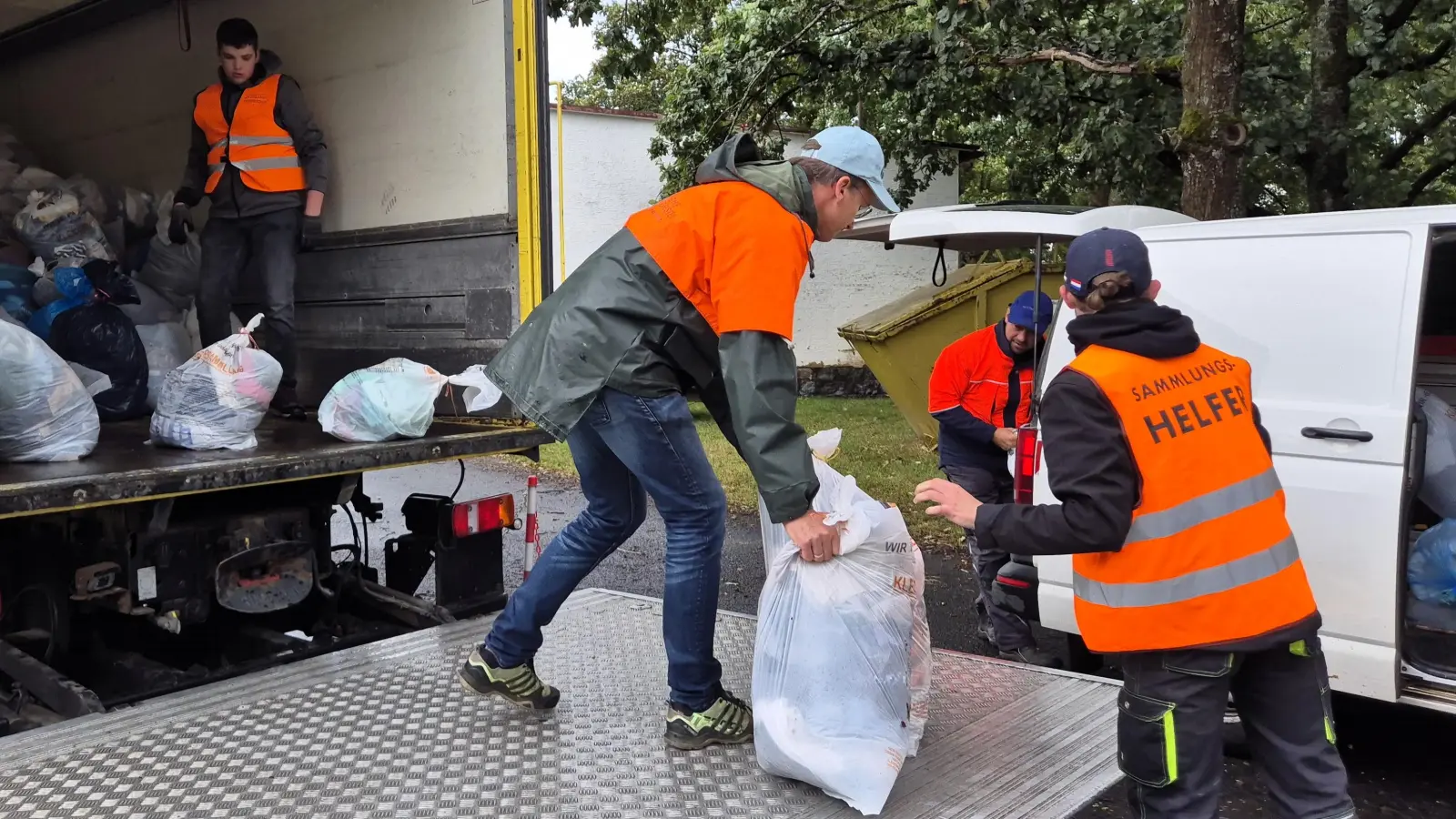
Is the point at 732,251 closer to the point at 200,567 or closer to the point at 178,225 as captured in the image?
the point at 200,567

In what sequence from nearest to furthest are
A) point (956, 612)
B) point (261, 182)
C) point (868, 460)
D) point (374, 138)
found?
point (374, 138), point (261, 182), point (956, 612), point (868, 460)

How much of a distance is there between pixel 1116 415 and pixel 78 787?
228 cm

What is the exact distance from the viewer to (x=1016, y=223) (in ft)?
13.3

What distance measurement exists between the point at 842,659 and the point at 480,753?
0.87 metres

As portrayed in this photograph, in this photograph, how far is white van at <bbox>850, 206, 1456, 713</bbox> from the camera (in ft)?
10.3

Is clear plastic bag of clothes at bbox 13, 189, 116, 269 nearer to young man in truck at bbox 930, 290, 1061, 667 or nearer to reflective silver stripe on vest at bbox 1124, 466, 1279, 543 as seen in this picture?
young man in truck at bbox 930, 290, 1061, 667

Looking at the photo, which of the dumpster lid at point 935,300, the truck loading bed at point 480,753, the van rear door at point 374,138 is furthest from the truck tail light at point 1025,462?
the dumpster lid at point 935,300

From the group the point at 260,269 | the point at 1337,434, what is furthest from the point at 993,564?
the point at 260,269

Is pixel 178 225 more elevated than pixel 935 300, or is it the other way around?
pixel 178 225

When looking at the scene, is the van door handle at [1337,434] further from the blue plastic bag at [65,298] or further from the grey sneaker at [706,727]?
the blue plastic bag at [65,298]

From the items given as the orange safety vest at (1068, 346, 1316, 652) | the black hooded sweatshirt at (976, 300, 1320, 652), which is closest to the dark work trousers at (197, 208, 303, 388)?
the black hooded sweatshirt at (976, 300, 1320, 652)

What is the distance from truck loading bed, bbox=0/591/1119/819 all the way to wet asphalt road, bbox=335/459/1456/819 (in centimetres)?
28

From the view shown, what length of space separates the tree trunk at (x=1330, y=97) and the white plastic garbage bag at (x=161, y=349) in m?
8.20

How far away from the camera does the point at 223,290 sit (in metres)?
4.77
